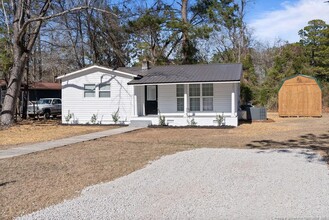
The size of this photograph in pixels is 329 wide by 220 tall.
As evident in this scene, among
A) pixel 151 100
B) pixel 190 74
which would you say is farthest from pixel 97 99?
pixel 190 74

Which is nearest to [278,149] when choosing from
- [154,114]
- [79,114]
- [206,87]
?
[206,87]

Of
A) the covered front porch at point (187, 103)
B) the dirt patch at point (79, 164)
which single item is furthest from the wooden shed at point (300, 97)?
the dirt patch at point (79, 164)

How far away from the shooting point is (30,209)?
4.75 meters

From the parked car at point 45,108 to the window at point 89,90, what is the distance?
25.3 feet

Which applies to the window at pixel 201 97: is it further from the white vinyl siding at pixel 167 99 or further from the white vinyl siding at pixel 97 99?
the white vinyl siding at pixel 97 99

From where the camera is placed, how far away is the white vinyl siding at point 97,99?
775 inches

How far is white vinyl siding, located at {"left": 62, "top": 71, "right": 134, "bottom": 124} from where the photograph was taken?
19.7 metres

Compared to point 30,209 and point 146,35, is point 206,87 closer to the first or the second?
point 146,35

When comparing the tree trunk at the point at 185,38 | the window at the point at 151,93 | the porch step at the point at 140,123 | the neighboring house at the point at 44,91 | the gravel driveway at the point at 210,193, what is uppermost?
the tree trunk at the point at 185,38

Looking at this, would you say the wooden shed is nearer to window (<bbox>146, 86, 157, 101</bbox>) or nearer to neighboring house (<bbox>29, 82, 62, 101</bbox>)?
window (<bbox>146, 86, 157, 101</bbox>)

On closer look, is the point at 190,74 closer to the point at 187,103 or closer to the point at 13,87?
the point at 187,103

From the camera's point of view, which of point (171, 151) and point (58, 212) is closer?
point (58, 212)

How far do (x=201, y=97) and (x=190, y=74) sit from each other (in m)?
1.44

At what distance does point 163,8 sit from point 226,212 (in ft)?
86.2
